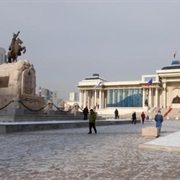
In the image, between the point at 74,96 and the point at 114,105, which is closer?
the point at 114,105

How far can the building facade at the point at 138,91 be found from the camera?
7519 cm

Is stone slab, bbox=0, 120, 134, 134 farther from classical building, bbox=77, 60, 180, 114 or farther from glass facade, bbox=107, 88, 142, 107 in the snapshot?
glass facade, bbox=107, 88, 142, 107

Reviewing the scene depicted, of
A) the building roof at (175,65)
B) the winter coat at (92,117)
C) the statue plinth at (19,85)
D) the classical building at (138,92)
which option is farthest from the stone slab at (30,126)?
the building roof at (175,65)

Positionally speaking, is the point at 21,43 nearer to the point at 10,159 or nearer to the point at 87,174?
the point at 10,159

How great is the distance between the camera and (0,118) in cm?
1939

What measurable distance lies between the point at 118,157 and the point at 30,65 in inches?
675

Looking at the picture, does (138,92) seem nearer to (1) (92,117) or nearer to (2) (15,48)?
(2) (15,48)

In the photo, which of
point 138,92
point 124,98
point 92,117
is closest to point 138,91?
point 138,92

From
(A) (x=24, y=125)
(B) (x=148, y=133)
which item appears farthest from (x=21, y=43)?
(B) (x=148, y=133)

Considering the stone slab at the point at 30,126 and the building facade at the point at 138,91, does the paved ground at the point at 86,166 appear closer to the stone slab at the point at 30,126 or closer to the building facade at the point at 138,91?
the stone slab at the point at 30,126

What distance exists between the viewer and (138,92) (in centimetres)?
7919

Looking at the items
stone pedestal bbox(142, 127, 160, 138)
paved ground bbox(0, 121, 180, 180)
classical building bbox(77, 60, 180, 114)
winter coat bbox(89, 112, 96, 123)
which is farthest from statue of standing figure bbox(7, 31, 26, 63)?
classical building bbox(77, 60, 180, 114)

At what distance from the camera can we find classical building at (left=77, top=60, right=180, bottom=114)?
2958 inches

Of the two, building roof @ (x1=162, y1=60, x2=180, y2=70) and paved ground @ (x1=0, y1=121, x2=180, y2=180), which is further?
building roof @ (x1=162, y1=60, x2=180, y2=70)
